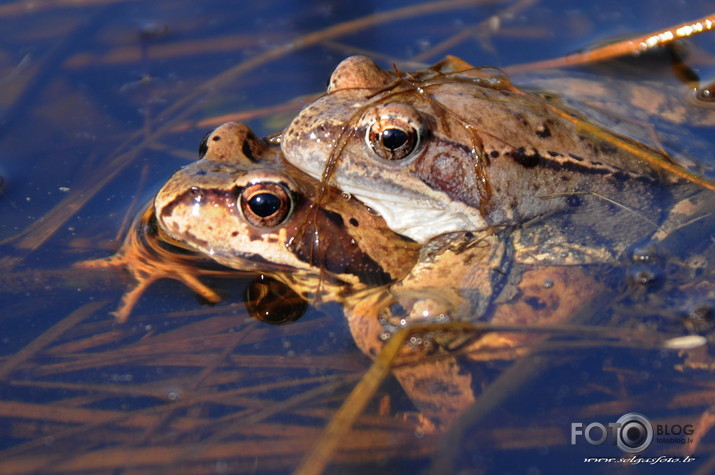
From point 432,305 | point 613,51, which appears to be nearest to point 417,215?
point 432,305

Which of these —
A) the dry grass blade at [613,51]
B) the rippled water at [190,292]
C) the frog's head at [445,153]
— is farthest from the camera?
the dry grass blade at [613,51]

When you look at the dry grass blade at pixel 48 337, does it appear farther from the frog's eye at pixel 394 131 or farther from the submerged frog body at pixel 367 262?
the frog's eye at pixel 394 131

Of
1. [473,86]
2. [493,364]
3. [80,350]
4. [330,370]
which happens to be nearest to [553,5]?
[473,86]

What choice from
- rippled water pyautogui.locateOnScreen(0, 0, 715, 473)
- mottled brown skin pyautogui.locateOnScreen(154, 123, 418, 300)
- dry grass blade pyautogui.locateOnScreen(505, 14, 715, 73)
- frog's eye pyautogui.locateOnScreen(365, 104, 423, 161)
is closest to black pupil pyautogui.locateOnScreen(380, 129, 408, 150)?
frog's eye pyautogui.locateOnScreen(365, 104, 423, 161)

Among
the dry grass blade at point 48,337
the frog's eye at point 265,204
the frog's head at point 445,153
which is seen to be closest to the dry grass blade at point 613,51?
the frog's head at point 445,153

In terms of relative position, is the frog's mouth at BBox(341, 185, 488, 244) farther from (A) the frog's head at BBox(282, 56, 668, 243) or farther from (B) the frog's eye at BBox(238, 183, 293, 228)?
(B) the frog's eye at BBox(238, 183, 293, 228)

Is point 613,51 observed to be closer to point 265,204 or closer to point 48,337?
point 265,204
